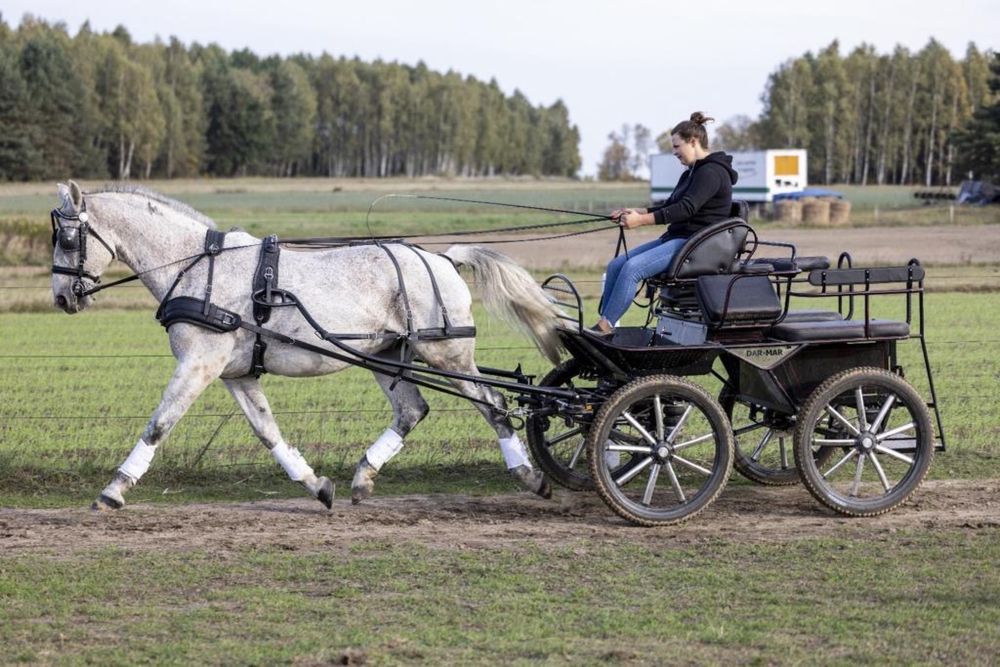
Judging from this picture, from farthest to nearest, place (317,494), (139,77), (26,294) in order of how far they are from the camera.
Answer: (139,77), (26,294), (317,494)

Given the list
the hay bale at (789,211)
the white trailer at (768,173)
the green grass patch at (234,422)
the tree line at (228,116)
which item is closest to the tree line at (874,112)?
the tree line at (228,116)

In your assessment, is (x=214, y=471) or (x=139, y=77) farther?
(x=139, y=77)

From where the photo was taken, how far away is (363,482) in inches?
342

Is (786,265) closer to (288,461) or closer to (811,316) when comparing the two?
(811,316)

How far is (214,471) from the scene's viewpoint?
32.2 ft

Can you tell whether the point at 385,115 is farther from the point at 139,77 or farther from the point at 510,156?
the point at 139,77

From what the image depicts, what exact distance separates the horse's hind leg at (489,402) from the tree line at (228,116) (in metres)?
97.1

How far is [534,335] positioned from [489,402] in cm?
53

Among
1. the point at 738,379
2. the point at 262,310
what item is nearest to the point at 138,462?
the point at 262,310

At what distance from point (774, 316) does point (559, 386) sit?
5.31ft

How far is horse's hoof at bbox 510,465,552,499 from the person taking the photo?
8.72m

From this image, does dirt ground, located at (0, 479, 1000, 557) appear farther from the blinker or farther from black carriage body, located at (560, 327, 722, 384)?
the blinker

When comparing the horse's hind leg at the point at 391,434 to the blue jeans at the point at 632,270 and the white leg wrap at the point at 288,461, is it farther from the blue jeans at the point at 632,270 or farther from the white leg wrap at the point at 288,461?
the blue jeans at the point at 632,270

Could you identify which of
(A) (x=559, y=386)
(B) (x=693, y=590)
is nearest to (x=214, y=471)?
(A) (x=559, y=386)
